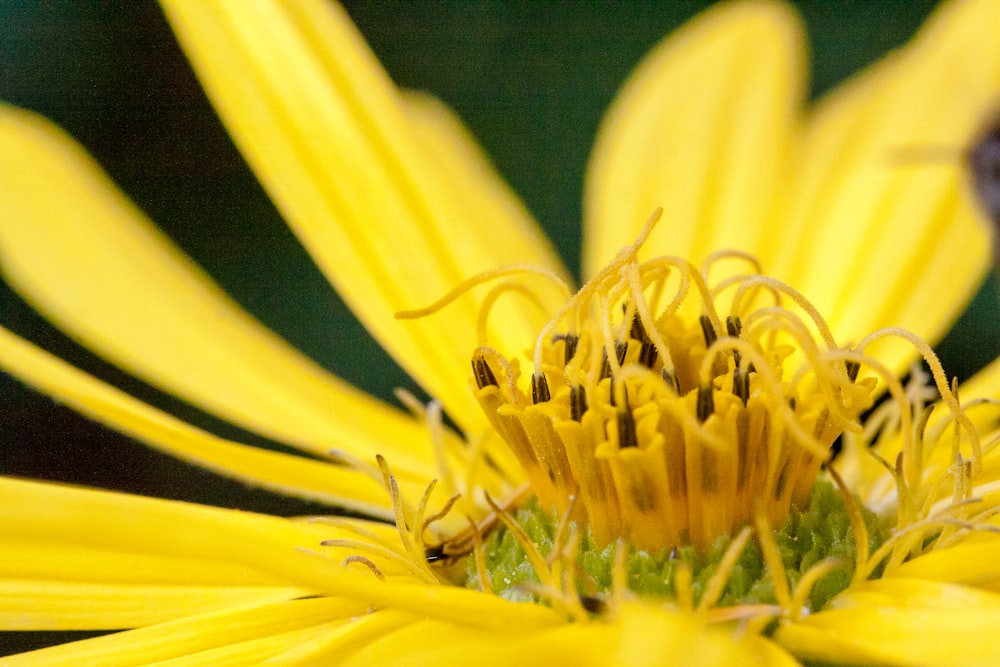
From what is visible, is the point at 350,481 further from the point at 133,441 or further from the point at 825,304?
the point at 825,304

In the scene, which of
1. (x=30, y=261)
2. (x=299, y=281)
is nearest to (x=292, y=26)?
(x=30, y=261)

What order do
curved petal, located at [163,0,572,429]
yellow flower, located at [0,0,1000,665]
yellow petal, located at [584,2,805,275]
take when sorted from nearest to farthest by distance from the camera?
yellow flower, located at [0,0,1000,665]
curved petal, located at [163,0,572,429]
yellow petal, located at [584,2,805,275]

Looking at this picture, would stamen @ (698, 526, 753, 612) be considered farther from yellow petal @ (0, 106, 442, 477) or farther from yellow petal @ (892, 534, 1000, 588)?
yellow petal @ (0, 106, 442, 477)

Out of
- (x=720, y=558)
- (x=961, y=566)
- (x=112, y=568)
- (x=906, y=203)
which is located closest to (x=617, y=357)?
(x=720, y=558)

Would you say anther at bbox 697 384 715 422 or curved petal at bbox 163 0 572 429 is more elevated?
curved petal at bbox 163 0 572 429

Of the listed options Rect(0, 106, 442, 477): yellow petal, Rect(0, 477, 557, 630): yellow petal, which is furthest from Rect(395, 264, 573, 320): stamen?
Rect(0, 477, 557, 630): yellow petal

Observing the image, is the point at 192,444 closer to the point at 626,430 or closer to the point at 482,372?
the point at 482,372
